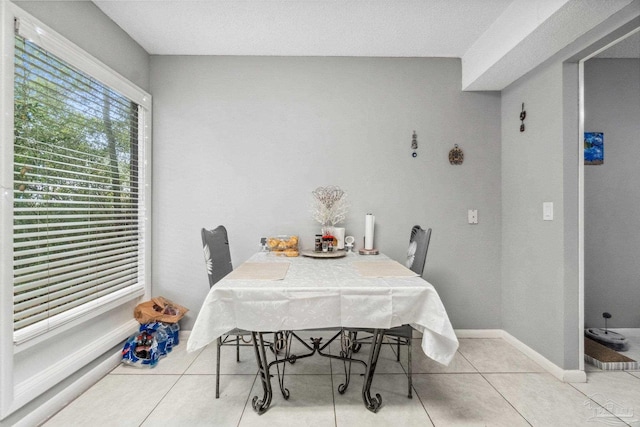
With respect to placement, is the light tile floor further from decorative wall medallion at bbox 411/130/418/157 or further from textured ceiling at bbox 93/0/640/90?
textured ceiling at bbox 93/0/640/90

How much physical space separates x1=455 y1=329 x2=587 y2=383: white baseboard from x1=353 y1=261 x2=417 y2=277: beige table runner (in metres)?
1.36

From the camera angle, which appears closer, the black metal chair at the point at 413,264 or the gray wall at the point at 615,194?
the black metal chair at the point at 413,264

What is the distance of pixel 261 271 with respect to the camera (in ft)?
6.04

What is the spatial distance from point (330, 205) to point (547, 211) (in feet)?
5.47

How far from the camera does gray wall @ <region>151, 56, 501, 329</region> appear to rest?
280 centimetres

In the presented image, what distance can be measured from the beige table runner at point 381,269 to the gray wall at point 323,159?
723 millimetres

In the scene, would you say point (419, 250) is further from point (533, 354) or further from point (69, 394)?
point (69, 394)

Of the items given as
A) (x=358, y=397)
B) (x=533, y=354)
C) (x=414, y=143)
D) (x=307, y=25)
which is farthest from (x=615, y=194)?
(x=307, y=25)

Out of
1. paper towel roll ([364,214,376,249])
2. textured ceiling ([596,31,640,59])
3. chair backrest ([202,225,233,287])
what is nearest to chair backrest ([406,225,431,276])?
paper towel roll ([364,214,376,249])

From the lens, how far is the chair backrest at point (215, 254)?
6.31 feet

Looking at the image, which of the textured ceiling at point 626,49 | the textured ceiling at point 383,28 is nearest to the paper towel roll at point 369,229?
the textured ceiling at point 383,28

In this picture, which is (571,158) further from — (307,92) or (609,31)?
(307,92)

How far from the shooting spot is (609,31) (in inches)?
70.3

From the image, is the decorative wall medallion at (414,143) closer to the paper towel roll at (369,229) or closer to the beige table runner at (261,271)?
the paper towel roll at (369,229)
